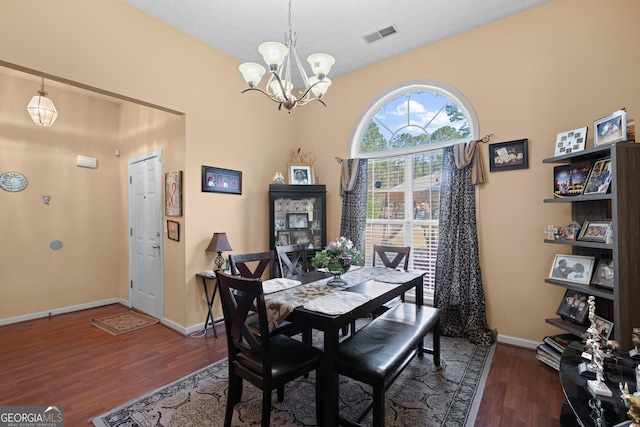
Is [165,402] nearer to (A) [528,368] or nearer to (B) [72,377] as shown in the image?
(B) [72,377]

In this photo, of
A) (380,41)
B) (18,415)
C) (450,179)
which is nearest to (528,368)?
(450,179)

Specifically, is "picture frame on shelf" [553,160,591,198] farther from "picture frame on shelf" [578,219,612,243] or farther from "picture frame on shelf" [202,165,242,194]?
"picture frame on shelf" [202,165,242,194]

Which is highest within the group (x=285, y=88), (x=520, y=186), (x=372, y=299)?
(x=285, y=88)

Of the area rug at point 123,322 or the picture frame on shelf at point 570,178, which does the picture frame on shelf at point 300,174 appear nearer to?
the area rug at point 123,322

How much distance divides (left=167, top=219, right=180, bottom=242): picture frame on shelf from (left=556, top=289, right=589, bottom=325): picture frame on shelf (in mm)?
4039

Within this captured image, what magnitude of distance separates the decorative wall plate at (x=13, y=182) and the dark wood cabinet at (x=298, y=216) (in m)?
3.30

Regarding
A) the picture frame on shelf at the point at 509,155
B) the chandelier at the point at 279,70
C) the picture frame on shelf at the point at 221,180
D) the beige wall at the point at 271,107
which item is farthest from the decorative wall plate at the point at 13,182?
the picture frame on shelf at the point at 509,155

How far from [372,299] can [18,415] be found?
8.49ft

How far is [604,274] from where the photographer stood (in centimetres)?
233

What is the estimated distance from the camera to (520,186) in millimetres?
2963

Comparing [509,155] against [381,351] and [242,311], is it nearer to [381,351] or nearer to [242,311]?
[381,351]

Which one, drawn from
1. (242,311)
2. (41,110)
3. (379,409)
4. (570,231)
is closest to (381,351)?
(379,409)

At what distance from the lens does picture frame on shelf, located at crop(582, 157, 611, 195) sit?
7.48 feet

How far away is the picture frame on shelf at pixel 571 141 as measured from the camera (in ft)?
8.21
